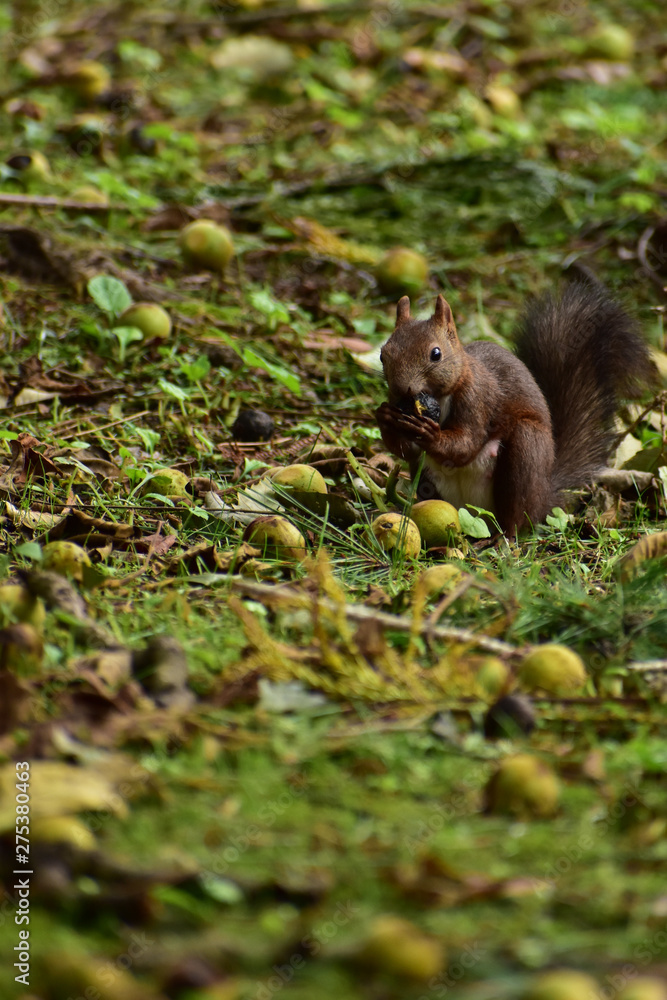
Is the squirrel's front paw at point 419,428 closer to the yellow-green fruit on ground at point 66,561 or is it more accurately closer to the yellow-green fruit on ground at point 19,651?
the yellow-green fruit on ground at point 66,561

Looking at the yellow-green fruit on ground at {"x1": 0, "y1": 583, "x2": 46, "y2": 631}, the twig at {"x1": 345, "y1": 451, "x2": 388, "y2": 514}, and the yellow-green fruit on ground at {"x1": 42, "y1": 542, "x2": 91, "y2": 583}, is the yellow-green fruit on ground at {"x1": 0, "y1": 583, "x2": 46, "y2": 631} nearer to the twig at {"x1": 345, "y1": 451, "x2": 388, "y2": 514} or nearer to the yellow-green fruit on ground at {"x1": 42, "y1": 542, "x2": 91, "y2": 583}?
the yellow-green fruit on ground at {"x1": 42, "y1": 542, "x2": 91, "y2": 583}

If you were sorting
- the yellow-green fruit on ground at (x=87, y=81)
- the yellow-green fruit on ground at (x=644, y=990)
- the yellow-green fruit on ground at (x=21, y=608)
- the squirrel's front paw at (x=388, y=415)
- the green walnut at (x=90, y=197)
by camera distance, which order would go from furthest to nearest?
the yellow-green fruit on ground at (x=87, y=81)
the green walnut at (x=90, y=197)
the squirrel's front paw at (x=388, y=415)
the yellow-green fruit on ground at (x=21, y=608)
the yellow-green fruit on ground at (x=644, y=990)

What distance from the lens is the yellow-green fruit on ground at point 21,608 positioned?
6.74 feet

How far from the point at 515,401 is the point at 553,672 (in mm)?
1201

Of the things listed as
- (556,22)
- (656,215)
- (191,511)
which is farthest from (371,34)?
(191,511)

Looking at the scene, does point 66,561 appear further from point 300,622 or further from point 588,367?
point 588,367

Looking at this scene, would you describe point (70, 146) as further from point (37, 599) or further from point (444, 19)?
point (37, 599)

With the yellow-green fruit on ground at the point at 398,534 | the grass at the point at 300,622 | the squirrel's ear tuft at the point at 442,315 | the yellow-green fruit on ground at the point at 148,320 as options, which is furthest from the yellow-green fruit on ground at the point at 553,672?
the yellow-green fruit on ground at the point at 148,320

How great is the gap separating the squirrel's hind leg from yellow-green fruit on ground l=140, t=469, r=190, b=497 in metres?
0.82

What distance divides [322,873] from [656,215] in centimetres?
407

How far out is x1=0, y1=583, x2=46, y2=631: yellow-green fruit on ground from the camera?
2.05 metres

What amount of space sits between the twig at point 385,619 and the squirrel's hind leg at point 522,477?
819mm

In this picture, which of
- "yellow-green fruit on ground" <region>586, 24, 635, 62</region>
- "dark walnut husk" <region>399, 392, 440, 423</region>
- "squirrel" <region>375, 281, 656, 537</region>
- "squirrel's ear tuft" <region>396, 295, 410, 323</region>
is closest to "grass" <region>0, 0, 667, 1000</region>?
"squirrel" <region>375, 281, 656, 537</region>

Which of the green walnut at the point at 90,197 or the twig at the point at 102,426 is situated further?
the green walnut at the point at 90,197
